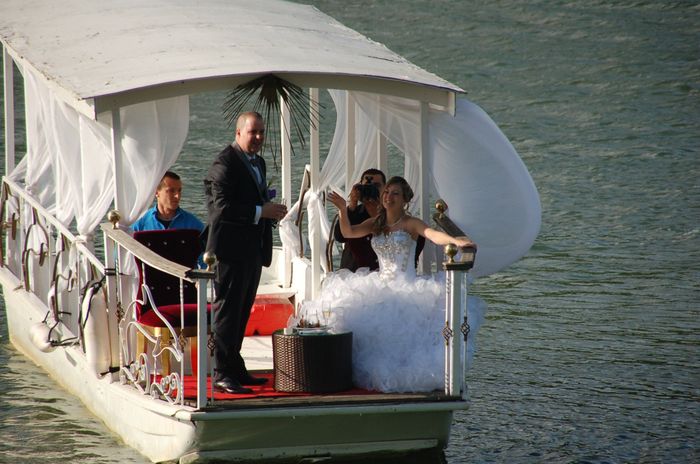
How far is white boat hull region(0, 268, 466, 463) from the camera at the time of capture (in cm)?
784

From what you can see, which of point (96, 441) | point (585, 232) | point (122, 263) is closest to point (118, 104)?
point (122, 263)

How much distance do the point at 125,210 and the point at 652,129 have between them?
16.3 metres

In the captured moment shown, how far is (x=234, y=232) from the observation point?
8.21m

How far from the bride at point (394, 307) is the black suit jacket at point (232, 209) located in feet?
2.36

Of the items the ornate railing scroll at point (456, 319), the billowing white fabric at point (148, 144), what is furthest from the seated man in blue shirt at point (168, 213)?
the ornate railing scroll at point (456, 319)

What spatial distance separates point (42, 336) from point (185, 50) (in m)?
2.55

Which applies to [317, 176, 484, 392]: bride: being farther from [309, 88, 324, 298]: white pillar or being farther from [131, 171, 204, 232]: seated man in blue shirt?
[131, 171, 204, 232]: seated man in blue shirt

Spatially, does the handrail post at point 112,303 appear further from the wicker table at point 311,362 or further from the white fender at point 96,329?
the wicker table at point 311,362

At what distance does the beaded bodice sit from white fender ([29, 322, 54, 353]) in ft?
8.90

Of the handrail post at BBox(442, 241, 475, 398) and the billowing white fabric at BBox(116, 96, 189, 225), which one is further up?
the billowing white fabric at BBox(116, 96, 189, 225)

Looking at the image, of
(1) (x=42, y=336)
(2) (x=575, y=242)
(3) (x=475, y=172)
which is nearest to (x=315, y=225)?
(3) (x=475, y=172)

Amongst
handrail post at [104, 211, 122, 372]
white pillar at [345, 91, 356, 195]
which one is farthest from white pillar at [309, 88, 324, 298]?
handrail post at [104, 211, 122, 372]

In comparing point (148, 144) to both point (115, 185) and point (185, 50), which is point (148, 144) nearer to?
point (115, 185)

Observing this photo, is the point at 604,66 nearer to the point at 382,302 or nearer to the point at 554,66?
the point at 554,66
